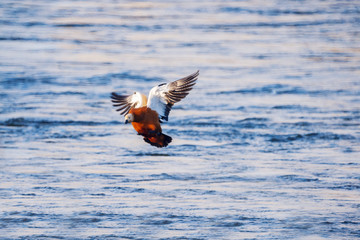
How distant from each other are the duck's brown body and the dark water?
2.61ft

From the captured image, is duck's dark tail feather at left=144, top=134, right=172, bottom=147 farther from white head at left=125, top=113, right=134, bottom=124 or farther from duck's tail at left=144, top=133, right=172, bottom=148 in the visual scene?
white head at left=125, top=113, right=134, bottom=124

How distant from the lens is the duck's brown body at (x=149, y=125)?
6297 millimetres

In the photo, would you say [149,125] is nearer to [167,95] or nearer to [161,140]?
[161,140]

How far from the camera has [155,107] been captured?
6547 mm

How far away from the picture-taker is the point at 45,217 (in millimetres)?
6973

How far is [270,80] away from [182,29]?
205 inches

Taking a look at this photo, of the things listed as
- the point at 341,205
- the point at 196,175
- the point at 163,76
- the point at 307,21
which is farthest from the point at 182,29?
the point at 341,205

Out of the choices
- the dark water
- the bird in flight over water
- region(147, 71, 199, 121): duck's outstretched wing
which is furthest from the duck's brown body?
the dark water

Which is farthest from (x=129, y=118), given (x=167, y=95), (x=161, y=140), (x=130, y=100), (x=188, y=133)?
(x=188, y=133)

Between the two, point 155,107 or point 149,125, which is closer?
point 149,125

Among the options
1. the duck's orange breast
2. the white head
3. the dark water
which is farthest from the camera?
the dark water

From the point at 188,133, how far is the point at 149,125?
11.8 feet

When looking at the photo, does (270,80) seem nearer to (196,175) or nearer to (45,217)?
(196,175)

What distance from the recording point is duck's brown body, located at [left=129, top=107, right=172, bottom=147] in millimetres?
6297
